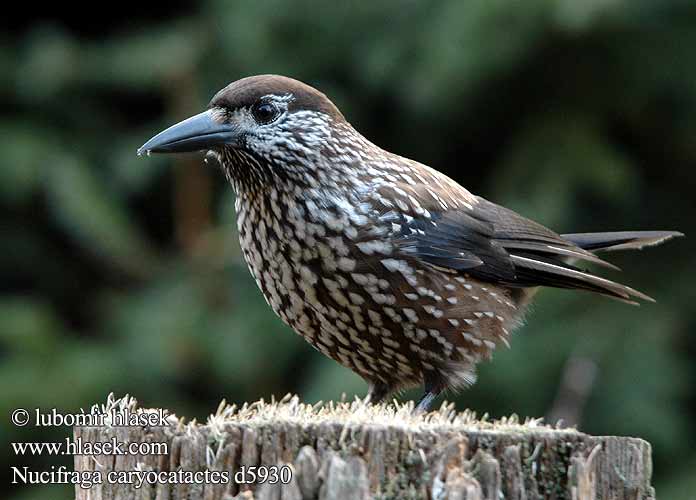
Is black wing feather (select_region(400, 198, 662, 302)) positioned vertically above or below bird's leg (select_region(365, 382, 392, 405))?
above

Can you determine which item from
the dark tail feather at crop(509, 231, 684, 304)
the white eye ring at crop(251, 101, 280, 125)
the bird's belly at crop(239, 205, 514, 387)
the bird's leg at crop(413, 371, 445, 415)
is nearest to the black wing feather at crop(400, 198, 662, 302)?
the dark tail feather at crop(509, 231, 684, 304)

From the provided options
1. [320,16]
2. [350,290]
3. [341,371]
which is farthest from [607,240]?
[320,16]

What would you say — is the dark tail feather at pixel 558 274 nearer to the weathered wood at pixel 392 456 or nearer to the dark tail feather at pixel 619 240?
the dark tail feather at pixel 619 240

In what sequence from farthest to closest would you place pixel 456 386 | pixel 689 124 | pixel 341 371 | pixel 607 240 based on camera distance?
1. pixel 689 124
2. pixel 341 371
3. pixel 607 240
4. pixel 456 386

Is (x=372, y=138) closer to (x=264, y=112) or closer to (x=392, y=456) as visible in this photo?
(x=264, y=112)

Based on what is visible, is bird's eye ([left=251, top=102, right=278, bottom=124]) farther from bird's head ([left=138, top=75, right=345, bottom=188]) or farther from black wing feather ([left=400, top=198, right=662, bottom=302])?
black wing feather ([left=400, top=198, right=662, bottom=302])

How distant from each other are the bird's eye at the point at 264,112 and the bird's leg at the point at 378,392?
1.17 metres

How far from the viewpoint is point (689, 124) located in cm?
790

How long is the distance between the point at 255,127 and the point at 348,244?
591 millimetres

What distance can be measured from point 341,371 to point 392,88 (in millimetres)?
2215

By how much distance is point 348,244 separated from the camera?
164 inches

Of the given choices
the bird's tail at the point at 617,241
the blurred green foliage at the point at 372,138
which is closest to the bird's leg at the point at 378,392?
the bird's tail at the point at 617,241

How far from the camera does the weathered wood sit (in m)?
2.73

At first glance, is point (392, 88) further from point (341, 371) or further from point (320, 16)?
point (341, 371)
